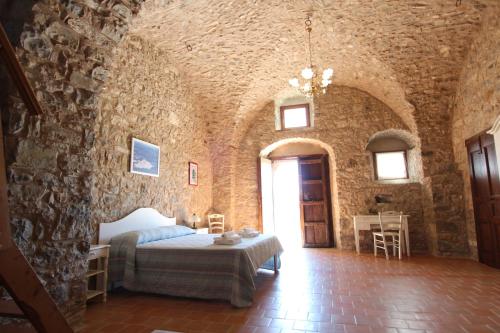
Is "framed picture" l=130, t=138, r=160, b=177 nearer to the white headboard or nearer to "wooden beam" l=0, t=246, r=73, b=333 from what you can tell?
the white headboard

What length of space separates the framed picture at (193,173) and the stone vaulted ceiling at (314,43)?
52.4 inches

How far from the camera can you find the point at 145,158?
13.7 ft

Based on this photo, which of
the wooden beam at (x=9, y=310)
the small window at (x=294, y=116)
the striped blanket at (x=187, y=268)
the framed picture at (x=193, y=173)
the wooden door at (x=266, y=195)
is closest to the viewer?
the wooden beam at (x=9, y=310)

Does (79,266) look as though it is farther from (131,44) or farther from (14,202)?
(131,44)

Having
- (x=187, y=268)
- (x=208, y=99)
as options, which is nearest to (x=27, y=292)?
(x=187, y=268)

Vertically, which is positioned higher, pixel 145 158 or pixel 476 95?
pixel 476 95

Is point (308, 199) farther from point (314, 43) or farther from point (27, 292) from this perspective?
point (27, 292)

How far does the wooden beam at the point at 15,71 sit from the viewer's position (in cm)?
134

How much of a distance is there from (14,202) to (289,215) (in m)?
8.20

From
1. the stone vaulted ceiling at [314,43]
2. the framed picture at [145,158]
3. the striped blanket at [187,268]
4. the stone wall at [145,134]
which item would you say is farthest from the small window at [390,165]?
the framed picture at [145,158]

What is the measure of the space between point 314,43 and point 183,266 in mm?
4160

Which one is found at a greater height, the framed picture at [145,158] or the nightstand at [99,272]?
the framed picture at [145,158]

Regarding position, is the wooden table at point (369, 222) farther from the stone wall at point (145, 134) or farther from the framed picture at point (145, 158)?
the framed picture at point (145, 158)

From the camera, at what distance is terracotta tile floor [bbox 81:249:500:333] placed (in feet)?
7.25
